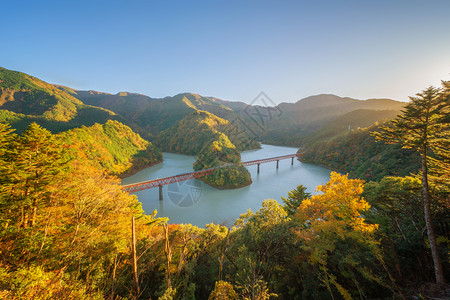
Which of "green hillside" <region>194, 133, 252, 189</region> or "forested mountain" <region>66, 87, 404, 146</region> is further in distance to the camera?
"forested mountain" <region>66, 87, 404, 146</region>

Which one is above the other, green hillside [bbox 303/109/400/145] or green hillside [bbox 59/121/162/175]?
green hillside [bbox 303/109/400/145]

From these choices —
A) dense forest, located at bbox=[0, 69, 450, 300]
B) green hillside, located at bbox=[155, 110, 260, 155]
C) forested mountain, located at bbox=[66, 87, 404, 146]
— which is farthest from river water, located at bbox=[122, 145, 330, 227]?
forested mountain, located at bbox=[66, 87, 404, 146]

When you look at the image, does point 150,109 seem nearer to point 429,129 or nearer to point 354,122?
point 354,122

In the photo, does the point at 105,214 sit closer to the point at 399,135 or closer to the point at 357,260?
the point at 357,260

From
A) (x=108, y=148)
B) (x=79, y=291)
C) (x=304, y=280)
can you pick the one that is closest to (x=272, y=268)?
(x=304, y=280)

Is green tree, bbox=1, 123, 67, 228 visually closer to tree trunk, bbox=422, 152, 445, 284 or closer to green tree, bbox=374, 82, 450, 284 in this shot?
green tree, bbox=374, 82, 450, 284
